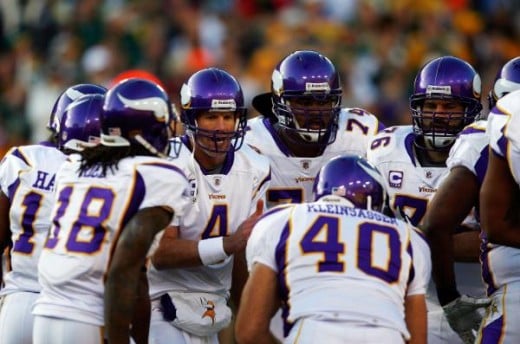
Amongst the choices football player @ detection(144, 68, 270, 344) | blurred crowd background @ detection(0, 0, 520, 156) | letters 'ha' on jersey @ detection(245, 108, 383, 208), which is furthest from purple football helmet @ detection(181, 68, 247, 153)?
blurred crowd background @ detection(0, 0, 520, 156)

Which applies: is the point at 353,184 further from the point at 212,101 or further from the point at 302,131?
the point at 302,131

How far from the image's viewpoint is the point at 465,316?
5617 mm

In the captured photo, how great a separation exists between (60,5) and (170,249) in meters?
9.02

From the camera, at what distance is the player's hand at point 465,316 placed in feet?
18.2

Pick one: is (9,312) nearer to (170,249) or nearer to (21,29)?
(170,249)

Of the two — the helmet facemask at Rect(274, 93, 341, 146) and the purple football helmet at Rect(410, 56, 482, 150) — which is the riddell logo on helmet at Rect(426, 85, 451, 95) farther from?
the helmet facemask at Rect(274, 93, 341, 146)

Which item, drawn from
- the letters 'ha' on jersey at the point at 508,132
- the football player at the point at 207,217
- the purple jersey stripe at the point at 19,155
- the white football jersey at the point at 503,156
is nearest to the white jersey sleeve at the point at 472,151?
the white football jersey at the point at 503,156

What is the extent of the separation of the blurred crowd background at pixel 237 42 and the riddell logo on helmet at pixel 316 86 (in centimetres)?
595

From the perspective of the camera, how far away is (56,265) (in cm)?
484

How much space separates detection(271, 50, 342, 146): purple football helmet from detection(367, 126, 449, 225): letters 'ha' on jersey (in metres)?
0.33

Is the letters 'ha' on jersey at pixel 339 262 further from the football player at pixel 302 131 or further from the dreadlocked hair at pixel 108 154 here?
the football player at pixel 302 131

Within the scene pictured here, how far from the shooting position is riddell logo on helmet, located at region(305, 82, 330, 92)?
6465 mm

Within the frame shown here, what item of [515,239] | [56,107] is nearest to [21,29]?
[56,107]

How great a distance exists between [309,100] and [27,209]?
175 cm
